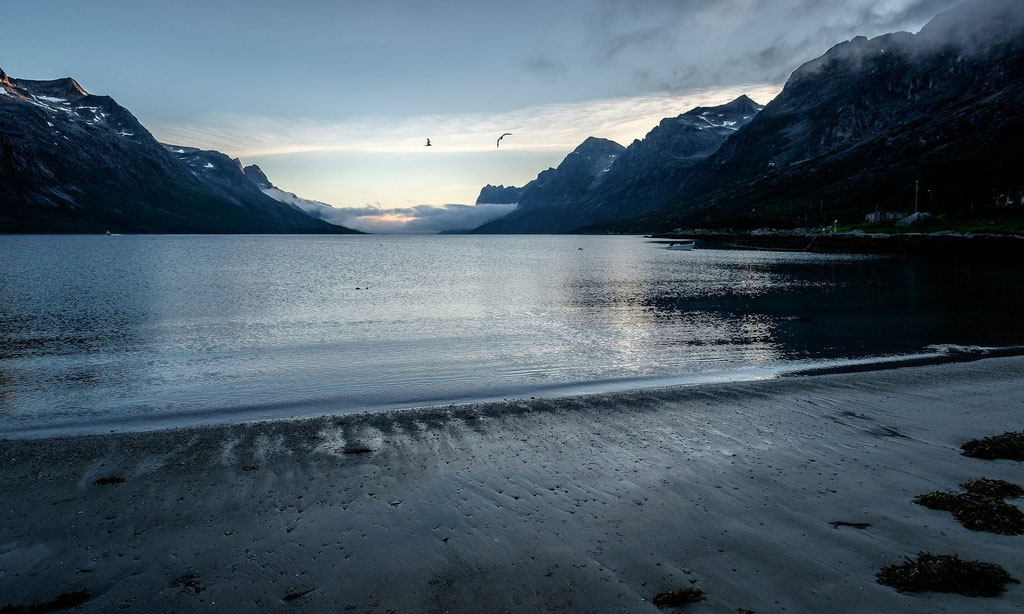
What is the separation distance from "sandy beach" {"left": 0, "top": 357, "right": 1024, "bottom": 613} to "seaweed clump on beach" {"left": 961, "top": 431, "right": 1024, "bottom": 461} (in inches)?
16.6

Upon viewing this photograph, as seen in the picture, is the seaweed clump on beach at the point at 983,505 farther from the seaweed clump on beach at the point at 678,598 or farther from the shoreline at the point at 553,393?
the shoreline at the point at 553,393

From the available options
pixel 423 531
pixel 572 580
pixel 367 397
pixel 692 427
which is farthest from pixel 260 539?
pixel 692 427

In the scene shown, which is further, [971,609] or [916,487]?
[916,487]

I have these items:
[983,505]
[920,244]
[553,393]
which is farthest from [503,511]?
[920,244]

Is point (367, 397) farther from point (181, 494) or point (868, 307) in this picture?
point (868, 307)

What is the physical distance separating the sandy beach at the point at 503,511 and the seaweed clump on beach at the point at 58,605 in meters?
0.15

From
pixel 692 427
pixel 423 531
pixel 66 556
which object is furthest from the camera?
pixel 692 427

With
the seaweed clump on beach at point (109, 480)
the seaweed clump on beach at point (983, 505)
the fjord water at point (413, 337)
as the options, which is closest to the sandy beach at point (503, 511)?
the seaweed clump on beach at point (109, 480)

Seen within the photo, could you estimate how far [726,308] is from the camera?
47438 mm

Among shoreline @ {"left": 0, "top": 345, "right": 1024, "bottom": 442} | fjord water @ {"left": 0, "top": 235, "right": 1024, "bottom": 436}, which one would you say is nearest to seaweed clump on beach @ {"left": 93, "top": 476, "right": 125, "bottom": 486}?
shoreline @ {"left": 0, "top": 345, "right": 1024, "bottom": 442}

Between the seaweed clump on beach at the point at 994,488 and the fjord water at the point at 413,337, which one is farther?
the fjord water at the point at 413,337

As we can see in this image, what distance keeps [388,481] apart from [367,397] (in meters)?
8.88

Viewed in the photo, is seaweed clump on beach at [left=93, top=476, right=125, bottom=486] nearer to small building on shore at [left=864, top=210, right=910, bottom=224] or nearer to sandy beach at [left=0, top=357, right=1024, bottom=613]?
sandy beach at [left=0, top=357, right=1024, bottom=613]

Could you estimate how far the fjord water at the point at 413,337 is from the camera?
2238cm
